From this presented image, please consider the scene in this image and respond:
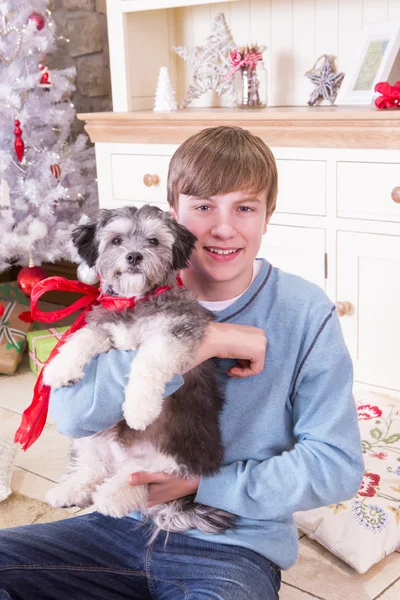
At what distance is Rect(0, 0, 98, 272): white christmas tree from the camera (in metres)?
3.47

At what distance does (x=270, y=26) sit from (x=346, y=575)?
248cm

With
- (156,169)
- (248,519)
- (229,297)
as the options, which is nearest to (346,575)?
(248,519)

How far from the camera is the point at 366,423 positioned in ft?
8.19

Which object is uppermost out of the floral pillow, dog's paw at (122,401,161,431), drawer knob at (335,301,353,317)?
dog's paw at (122,401,161,431)

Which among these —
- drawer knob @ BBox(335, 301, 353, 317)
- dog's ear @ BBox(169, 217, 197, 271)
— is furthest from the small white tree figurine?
dog's ear @ BBox(169, 217, 197, 271)

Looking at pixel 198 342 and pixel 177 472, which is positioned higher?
pixel 198 342

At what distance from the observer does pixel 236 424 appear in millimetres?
1457

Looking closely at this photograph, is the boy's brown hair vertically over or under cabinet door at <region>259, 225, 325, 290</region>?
over

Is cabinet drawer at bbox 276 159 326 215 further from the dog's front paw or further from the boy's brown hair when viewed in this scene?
the dog's front paw

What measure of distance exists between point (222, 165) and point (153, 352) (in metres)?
0.38

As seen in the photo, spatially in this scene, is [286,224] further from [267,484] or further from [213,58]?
[267,484]

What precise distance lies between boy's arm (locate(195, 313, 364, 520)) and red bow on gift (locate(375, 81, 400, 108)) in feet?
5.03

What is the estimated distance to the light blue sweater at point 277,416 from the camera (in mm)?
1363

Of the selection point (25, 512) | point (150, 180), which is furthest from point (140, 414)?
point (150, 180)
